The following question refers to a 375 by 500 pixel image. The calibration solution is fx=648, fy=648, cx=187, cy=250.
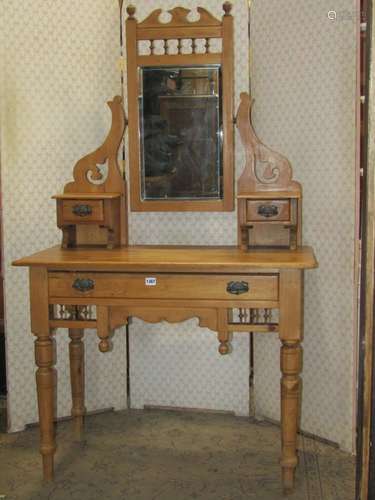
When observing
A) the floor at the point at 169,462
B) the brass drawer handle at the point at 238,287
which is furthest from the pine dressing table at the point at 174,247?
the floor at the point at 169,462

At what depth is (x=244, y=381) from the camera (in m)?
3.35

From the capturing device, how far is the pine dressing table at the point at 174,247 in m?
2.57

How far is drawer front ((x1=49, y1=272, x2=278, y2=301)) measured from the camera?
254 cm

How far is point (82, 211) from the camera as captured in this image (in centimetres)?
297

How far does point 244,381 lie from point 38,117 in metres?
1.69

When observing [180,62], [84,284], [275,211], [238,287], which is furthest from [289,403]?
[180,62]

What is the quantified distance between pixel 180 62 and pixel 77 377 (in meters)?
1.59

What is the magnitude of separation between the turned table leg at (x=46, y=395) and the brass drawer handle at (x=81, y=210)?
0.59 m

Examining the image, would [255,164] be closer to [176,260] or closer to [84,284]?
[176,260]

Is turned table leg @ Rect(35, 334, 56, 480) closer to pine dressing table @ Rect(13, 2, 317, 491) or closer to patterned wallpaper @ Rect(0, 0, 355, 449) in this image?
pine dressing table @ Rect(13, 2, 317, 491)

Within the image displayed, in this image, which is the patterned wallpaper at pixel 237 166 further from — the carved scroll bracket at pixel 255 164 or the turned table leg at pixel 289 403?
the turned table leg at pixel 289 403

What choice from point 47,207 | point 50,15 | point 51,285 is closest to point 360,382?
point 51,285

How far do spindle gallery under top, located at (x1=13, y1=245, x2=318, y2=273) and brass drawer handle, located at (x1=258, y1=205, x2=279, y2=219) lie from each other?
0.53 ft

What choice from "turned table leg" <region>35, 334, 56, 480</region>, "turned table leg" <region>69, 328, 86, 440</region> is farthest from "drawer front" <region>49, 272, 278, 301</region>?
"turned table leg" <region>69, 328, 86, 440</region>
